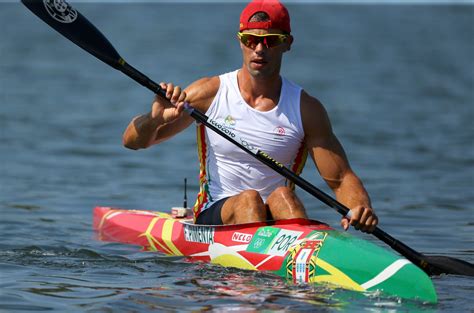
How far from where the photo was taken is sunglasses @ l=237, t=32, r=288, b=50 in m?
7.67

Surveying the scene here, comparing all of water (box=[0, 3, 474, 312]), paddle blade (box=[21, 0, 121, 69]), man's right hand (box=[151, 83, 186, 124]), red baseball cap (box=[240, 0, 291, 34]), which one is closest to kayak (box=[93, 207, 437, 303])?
water (box=[0, 3, 474, 312])

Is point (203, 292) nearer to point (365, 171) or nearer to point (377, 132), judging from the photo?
point (365, 171)

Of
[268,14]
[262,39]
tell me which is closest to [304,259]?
[262,39]

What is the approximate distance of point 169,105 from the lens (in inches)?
302

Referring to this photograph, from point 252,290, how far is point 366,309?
0.82 meters

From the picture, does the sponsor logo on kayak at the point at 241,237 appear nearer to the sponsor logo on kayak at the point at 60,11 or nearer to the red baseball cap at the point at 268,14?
the red baseball cap at the point at 268,14

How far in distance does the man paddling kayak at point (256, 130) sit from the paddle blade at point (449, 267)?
67 centimetres

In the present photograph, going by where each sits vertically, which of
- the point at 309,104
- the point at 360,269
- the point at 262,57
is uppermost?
the point at 262,57

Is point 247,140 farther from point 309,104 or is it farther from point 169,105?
point 169,105

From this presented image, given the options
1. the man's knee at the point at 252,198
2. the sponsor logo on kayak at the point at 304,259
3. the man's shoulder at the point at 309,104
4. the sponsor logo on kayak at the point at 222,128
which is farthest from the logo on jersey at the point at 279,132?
the sponsor logo on kayak at the point at 304,259

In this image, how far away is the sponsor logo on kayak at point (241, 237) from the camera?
296 inches

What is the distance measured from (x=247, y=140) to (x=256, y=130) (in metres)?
0.10

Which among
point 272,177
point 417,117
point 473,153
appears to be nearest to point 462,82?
point 417,117

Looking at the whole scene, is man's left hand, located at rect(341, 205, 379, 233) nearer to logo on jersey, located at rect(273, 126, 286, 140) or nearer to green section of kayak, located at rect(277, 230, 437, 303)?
green section of kayak, located at rect(277, 230, 437, 303)
